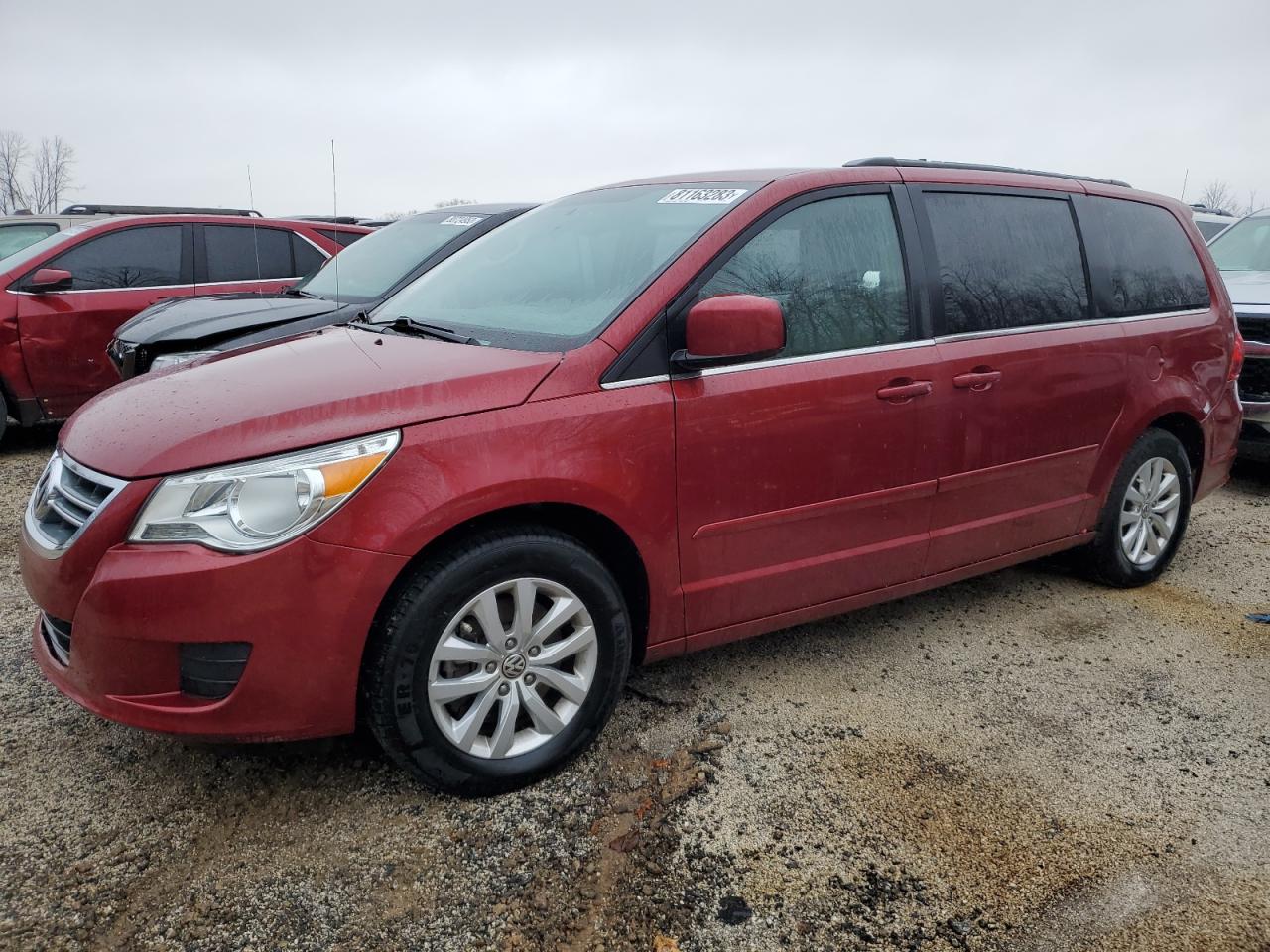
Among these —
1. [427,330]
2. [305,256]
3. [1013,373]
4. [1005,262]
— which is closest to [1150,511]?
[1013,373]

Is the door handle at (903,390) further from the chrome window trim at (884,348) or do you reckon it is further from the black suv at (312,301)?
the black suv at (312,301)

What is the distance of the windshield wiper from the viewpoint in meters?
2.94

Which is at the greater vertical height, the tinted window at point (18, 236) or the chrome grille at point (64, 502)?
the tinted window at point (18, 236)

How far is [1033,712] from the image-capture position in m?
3.22

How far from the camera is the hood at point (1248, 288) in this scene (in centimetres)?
650

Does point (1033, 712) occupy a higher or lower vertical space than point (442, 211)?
lower

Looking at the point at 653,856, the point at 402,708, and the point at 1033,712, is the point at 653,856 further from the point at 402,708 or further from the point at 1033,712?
the point at 1033,712

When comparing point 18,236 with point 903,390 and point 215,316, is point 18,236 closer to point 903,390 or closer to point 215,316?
point 215,316

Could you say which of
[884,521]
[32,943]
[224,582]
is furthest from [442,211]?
[32,943]

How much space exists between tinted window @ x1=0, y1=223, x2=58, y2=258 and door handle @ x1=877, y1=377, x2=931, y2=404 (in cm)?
967

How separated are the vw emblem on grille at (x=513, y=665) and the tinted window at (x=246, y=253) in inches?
233

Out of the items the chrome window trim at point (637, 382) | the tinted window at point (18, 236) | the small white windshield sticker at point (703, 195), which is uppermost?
the tinted window at point (18, 236)

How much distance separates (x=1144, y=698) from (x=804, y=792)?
4.72 ft

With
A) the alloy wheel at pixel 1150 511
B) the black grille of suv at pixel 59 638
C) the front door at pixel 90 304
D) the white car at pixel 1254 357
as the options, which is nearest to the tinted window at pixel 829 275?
the alloy wheel at pixel 1150 511
